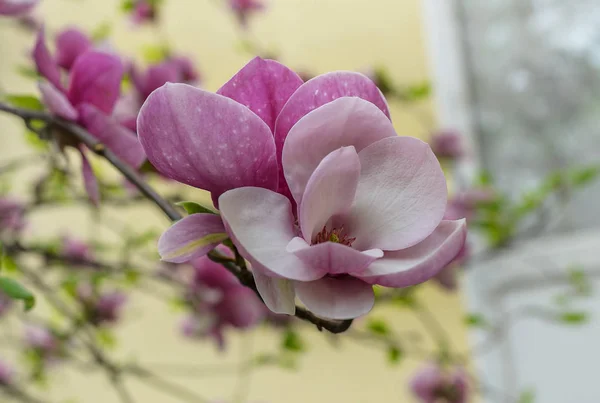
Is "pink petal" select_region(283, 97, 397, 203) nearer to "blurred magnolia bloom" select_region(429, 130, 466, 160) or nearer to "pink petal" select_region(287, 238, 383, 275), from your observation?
"pink petal" select_region(287, 238, 383, 275)

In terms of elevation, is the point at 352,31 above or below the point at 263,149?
below

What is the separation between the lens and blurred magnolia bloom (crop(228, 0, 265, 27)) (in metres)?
0.83

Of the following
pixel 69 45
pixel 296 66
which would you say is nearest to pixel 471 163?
pixel 296 66

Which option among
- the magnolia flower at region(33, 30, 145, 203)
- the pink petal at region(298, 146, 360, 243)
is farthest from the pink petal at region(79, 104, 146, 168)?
the pink petal at region(298, 146, 360, 243)

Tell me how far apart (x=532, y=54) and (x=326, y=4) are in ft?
1.34

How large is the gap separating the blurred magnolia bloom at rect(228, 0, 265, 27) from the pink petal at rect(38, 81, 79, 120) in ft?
2.13

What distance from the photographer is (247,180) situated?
154mm

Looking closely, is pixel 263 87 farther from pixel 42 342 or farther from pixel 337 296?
pixel 42 342

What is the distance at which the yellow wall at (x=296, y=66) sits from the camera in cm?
103

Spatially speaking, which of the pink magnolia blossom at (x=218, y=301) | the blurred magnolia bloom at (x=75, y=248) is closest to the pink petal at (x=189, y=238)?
the pink magnolia blossom at (x=218, y=301)

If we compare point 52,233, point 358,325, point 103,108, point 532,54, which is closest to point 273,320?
point 358,325

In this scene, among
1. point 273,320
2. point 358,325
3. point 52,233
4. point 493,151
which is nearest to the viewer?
point 273,320

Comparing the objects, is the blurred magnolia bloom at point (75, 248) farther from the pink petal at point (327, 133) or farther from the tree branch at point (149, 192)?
the pink petal at point (327, 133)

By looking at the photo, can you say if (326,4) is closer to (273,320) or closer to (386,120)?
(273,320)
